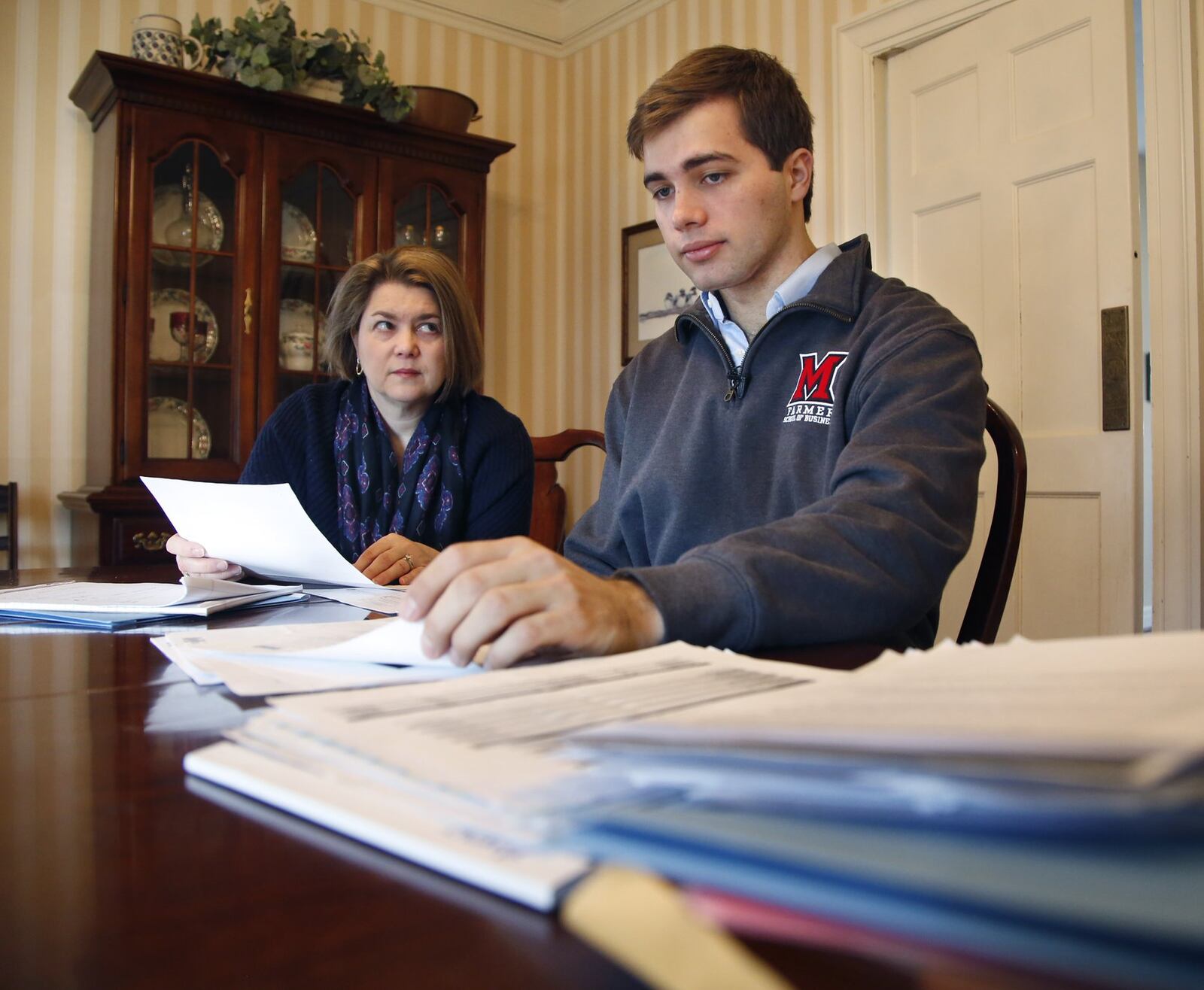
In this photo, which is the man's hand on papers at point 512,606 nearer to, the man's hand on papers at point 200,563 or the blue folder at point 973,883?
the blue folder at point 973,883

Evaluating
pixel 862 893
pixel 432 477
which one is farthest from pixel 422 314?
pixel 862 893

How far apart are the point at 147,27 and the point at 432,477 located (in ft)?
6.05

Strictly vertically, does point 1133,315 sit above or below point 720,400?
above

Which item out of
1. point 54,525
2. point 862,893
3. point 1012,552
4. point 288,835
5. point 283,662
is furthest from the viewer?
point 54,525

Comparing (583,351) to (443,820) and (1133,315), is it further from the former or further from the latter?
(443,820)

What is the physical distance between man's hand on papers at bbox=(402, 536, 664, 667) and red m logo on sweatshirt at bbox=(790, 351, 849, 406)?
2.09 feet

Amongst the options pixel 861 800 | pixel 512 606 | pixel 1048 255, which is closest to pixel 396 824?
pixel 861 800

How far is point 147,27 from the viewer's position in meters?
2.75

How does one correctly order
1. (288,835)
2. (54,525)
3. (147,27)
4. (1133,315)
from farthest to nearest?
(54,525) → (147,27) → (1133,315) → (288,835)

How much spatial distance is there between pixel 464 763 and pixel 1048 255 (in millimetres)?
2496

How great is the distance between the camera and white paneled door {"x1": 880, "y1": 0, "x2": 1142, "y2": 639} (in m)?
2.26

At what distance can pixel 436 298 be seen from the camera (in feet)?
6.37

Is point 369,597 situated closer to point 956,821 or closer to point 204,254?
point 956,821

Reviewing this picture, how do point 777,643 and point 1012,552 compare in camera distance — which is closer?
point 777,643
